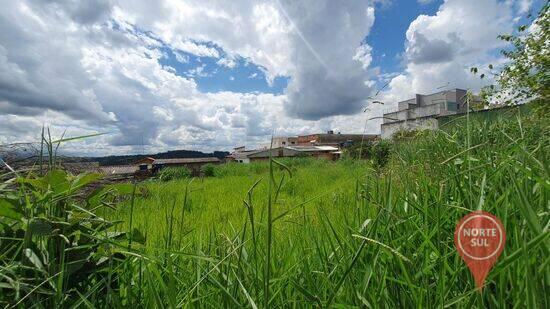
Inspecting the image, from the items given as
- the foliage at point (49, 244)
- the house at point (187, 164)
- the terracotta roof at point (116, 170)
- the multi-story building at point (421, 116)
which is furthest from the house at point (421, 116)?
the house at point (187, 164)

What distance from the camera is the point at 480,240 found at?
0.45 m

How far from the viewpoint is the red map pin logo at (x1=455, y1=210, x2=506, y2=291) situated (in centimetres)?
44

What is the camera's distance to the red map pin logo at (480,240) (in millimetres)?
437

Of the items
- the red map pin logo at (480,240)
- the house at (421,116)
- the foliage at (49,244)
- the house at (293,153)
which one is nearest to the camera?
the red map pin logo at (480,240)

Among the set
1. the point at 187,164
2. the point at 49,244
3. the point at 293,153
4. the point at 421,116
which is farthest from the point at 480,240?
the point at 293,153

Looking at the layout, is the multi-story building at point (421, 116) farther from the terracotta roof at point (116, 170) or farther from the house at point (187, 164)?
the house at point (187, 164)

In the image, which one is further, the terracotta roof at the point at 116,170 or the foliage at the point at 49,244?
the terracotta roof at the point at 116,170

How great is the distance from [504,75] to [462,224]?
43.8 ft

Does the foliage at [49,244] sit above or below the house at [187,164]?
above

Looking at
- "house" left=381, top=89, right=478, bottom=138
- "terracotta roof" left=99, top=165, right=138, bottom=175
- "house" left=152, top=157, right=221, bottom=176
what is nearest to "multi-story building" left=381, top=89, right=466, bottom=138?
"house" left=381, top=89, right=478, bottom=138

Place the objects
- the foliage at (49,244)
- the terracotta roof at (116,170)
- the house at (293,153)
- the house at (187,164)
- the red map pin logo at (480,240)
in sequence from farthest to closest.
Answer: the house at (187,164) < the terracotta roof at (116,170) < the house at (293,153) < the foliage at (49,244) < the red map pin logo at (480,240)

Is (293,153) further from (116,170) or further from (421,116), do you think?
(116,170)

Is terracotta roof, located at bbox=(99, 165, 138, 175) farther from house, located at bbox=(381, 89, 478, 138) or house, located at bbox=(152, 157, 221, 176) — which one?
house, located at bbox=(152, 157, 221, 176)

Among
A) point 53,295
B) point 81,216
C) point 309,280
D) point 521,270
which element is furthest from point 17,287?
point 521,270
